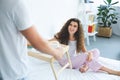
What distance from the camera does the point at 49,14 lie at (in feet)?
8.96

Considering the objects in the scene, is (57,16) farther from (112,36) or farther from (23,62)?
(23,62)

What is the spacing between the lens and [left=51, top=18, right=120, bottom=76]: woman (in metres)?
2.09

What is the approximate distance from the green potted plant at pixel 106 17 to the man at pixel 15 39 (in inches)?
126

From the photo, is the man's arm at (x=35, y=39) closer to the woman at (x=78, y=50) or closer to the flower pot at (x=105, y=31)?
the woman at (x=78, y=50)

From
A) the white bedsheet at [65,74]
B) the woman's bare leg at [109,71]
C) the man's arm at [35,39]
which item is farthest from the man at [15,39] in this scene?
the woman's bare leg at [109,71]

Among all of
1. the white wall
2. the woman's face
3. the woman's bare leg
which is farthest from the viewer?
the white wall

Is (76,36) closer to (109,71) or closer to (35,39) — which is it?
(109,71)

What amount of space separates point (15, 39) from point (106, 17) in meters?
3.37

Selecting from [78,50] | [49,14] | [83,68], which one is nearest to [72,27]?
[78,50]

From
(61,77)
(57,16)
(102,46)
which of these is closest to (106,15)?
(102,46)

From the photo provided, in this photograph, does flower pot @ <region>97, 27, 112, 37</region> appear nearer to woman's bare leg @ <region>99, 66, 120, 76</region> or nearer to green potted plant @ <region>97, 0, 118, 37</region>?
green potted plant @ <region>97, 0, 118, 37</region>

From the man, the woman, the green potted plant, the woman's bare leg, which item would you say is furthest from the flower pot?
the man

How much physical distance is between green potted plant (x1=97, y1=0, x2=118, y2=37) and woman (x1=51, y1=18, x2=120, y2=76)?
1.89m

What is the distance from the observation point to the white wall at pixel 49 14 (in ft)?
7.97
